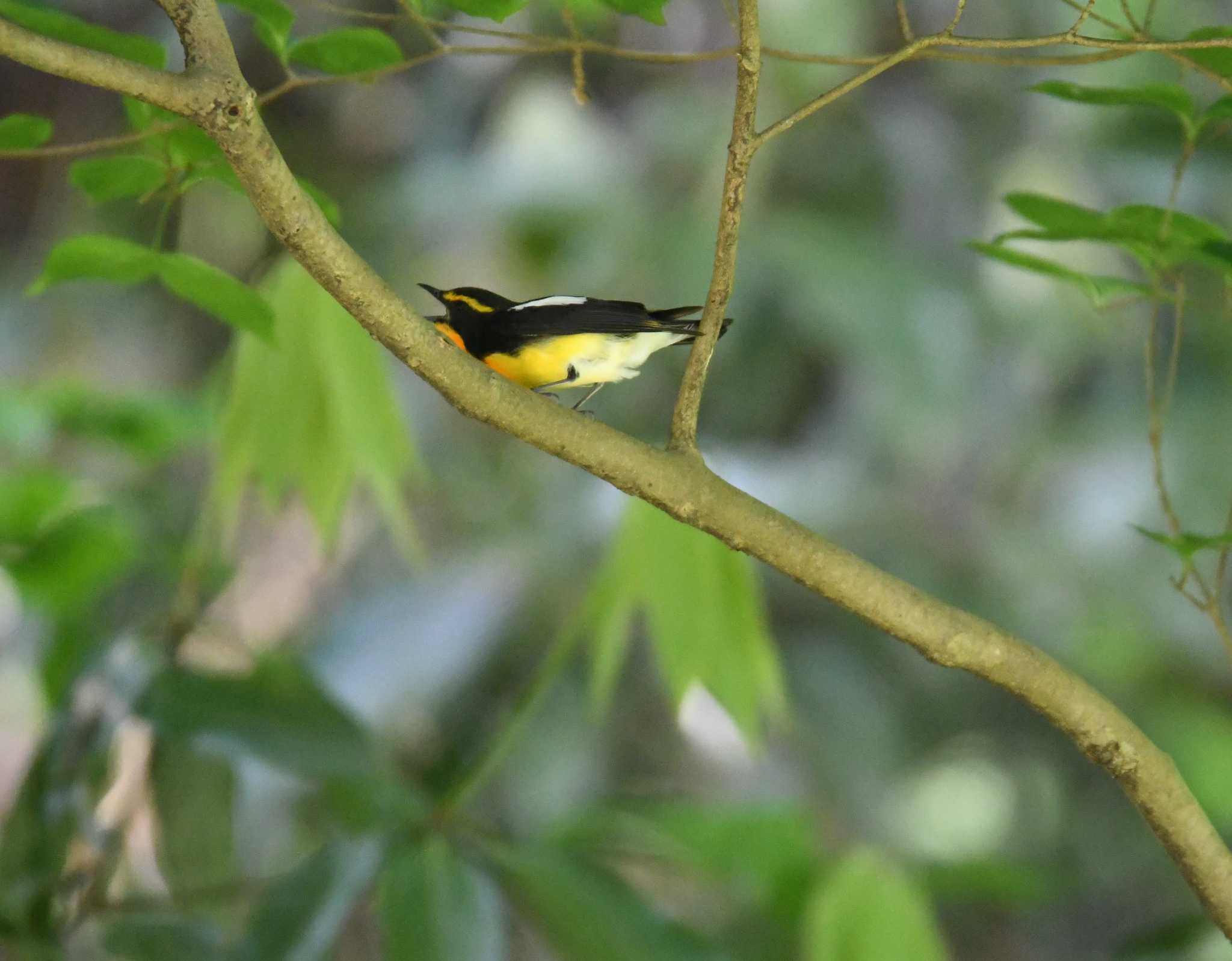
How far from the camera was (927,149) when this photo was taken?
1.99 metres

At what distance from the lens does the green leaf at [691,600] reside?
0.80 meters

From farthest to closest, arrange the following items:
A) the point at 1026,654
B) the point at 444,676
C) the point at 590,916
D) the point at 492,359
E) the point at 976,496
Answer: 1. the point at 976,496
2. the point at 444,676
3. the point at 590,916
4. the point at 492,359
5. the point at 1026,654

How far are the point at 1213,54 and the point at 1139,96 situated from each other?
0.09 feet

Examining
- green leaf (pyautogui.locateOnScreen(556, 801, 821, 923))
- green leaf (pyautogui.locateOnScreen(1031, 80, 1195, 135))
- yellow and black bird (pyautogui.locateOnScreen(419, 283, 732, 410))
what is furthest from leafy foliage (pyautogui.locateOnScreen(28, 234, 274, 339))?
green leaf (pyautogui.locateOnScreen(556, 801, 821, 923))

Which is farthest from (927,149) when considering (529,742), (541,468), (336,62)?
(336,62)

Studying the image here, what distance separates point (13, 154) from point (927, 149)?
1697mm

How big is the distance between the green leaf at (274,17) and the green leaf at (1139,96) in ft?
0.93

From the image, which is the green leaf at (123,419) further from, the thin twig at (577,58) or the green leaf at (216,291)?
the thin twig at (577,58)

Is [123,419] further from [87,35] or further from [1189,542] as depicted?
[1189,542]

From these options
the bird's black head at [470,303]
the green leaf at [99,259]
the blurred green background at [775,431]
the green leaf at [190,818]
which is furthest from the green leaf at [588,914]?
the blurred green background at [775,431]

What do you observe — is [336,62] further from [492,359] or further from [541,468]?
[541,468]

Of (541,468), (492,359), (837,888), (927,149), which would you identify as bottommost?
A: (541,468)

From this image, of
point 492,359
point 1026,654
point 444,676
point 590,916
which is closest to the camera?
point 1026,654

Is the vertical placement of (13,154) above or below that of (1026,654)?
above
